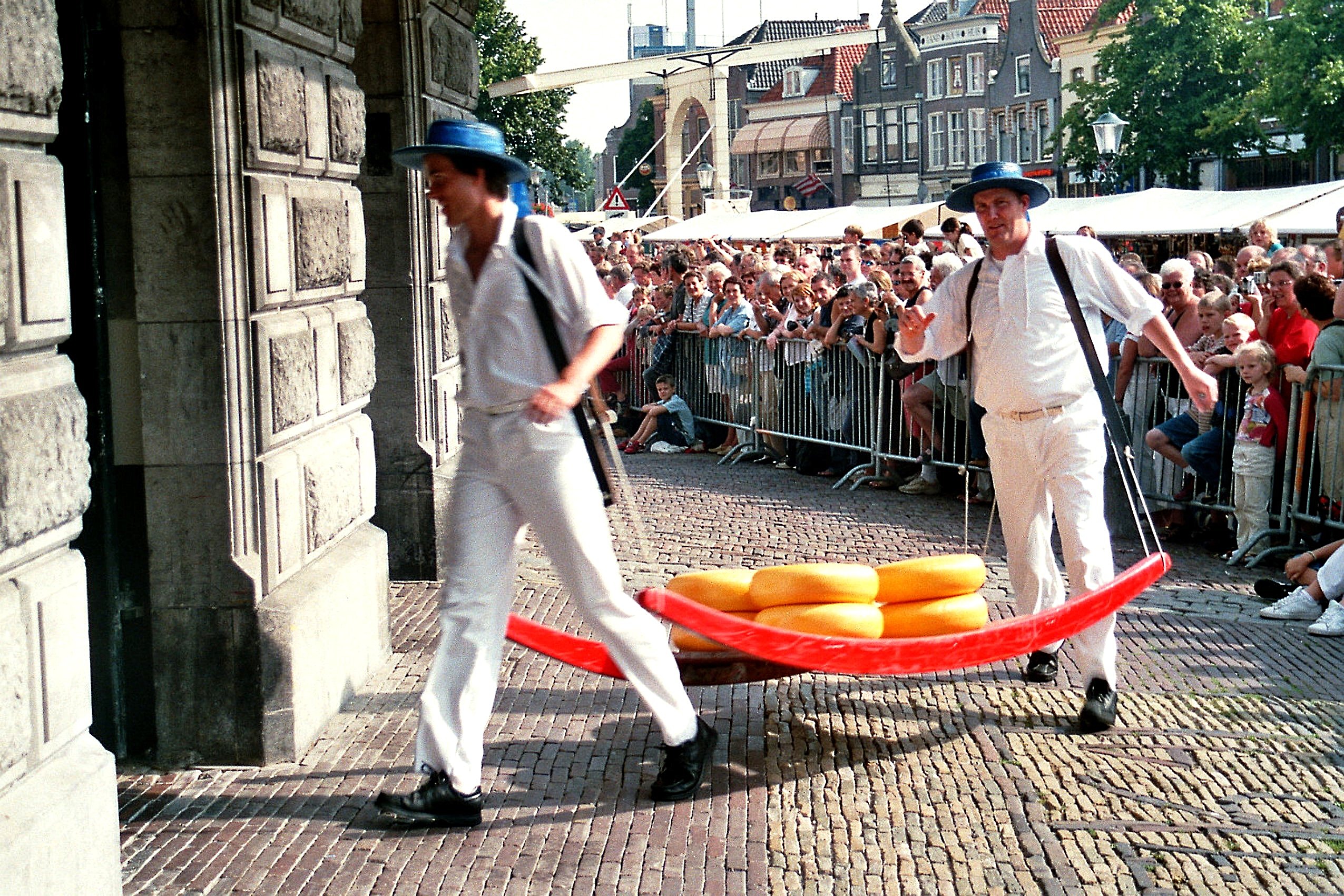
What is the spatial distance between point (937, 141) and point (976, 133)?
10.5 feet

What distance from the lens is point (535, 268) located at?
4.90 m

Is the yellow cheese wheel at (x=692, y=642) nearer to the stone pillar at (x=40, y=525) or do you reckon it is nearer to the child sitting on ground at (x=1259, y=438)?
the stone pillar at (x=40, y=525)

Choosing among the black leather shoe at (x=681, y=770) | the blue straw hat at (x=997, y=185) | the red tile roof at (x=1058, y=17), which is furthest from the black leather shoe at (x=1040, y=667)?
the red tile roof at (x=1058, y=17)

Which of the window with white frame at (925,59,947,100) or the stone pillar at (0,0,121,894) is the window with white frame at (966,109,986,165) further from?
the stone pillar at (0,0,121,894)

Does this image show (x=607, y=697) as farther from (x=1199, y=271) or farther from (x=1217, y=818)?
(x=1199, y=271)

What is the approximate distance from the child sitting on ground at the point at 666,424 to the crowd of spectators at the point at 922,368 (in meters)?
0.02

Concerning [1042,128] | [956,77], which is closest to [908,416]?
[1042,128]

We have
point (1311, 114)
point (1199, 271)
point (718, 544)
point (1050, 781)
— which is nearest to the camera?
point (1050, 781)

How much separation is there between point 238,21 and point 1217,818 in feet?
13.3

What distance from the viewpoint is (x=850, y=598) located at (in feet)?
19.9

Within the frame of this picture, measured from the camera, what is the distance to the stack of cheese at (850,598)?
597 centimetres

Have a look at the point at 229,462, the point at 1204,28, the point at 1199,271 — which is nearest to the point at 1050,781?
the point at 229,462

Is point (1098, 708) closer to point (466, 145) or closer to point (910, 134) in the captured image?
point (466, 145)

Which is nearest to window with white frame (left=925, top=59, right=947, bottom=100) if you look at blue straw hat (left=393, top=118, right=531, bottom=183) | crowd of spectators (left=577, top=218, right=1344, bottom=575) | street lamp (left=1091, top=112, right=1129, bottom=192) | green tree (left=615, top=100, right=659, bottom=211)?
green tree (left=615, top=100, right=659, bottom=211)
